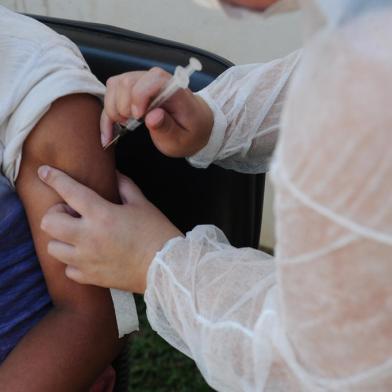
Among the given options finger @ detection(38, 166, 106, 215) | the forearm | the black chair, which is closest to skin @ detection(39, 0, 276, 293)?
finger @ detection(38, 166, 106, 215)

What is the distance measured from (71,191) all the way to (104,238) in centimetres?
11

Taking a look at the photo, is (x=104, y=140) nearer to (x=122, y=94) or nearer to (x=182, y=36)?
(x=122, y=94)

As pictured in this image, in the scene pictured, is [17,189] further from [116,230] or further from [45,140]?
[116,230]

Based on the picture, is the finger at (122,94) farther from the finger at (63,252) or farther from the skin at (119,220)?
the finger at (63,252)

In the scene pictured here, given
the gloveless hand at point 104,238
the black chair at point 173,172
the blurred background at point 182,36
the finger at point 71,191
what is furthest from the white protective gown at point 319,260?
the blurred background at point 182,36

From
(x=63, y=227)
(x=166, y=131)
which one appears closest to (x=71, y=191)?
(x=63, y=227)

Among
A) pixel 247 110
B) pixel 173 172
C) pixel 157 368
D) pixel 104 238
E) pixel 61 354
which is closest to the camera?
pixel 104 238

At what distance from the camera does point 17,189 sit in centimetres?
109

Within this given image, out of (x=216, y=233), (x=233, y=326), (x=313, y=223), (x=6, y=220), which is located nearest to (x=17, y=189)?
(x=6, y=220)

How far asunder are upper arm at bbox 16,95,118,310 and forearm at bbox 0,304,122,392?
3 cm

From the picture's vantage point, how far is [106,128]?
1037mm

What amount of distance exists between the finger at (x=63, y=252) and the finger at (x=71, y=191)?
0.18 feet

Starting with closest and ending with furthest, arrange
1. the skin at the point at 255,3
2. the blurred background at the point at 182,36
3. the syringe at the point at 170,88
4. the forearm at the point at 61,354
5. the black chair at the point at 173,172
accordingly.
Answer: the skin at the point at 255,3, the syringe at the point at 170,88, the forearm at the point at 61,354, the black chair at the point at 173,172, the blurred background at the point at 182,36

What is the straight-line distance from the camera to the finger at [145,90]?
941 mm
